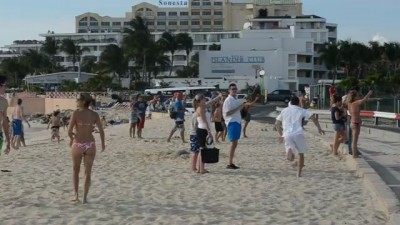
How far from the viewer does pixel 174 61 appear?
382ft

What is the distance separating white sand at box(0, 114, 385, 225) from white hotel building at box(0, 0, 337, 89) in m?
62.5

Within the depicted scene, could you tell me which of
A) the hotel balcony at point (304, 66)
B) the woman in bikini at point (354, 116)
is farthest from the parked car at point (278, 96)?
the woman in bikini at point (354, 116)

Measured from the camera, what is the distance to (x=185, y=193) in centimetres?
976

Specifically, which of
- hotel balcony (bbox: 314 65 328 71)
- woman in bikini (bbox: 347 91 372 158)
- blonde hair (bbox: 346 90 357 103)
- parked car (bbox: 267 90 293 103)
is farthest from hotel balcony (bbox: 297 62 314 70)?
woman in bikini (bbox: 347 91 372 158)

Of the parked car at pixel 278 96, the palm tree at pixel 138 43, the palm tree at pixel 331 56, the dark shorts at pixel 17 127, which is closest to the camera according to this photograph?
the dark shorts at pixel 17 127

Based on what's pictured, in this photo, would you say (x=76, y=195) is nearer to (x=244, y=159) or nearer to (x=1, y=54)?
(x=244, y=159)

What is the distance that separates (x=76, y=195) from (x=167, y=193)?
1434 millimetres

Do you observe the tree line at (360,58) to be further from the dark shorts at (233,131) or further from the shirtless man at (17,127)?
the dark shorts at (233,131)

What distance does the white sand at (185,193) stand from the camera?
7.95 metres

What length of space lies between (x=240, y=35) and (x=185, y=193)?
94.2 m

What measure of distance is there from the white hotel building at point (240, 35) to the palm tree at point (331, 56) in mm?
1437

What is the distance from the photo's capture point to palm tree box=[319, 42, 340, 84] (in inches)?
3474

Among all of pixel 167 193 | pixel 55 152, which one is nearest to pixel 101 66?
pixel 55 152

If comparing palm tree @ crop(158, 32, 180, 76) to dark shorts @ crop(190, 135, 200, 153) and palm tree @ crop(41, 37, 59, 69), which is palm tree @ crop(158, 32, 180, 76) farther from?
dark shorts @ crop(190, 135, 200, 153)
